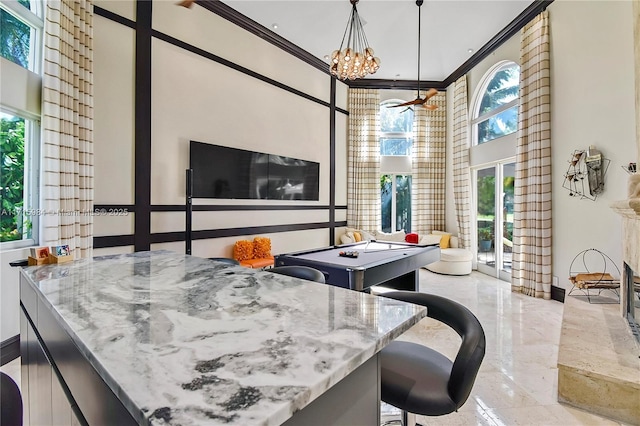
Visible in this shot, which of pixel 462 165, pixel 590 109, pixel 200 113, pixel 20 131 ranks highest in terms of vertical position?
pixel 200 113

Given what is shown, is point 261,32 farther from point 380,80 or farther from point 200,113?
point 380,80

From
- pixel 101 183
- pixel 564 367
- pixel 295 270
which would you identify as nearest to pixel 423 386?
pixel 295 270

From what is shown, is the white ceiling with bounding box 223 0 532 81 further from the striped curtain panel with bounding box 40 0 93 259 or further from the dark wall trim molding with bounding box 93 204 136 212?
the dark wall trim molding with bounding box 93 204 136 212

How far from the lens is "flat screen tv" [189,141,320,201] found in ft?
13.6

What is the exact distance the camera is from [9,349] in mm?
2529

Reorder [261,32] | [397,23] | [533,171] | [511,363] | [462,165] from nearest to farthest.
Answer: [511,363] → [533,171] → [397,23] → [261,32] → [462,165]

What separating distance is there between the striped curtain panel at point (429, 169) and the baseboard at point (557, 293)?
280 centimetres

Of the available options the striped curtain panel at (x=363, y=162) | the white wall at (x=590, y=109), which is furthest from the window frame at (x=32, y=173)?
the white wall at (x=590, y=109)

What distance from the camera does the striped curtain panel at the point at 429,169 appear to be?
6.79m

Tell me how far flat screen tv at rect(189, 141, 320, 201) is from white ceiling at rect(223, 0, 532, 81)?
2.07 m

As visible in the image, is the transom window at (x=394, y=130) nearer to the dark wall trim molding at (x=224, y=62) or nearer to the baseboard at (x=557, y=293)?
the dark wall trim molding at (x=224, y=62)

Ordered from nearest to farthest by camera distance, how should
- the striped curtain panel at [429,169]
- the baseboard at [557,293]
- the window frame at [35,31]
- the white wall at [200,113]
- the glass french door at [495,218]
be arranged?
the window frame at [35,31], the white wall at [200,113], the baseboard at [557,293], the glass french door at [495,218], the striped curtain panel at [429,169]

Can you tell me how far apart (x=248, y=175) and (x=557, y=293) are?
4683mm

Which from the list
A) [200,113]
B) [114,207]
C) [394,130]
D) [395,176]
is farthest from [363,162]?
[114,207]
